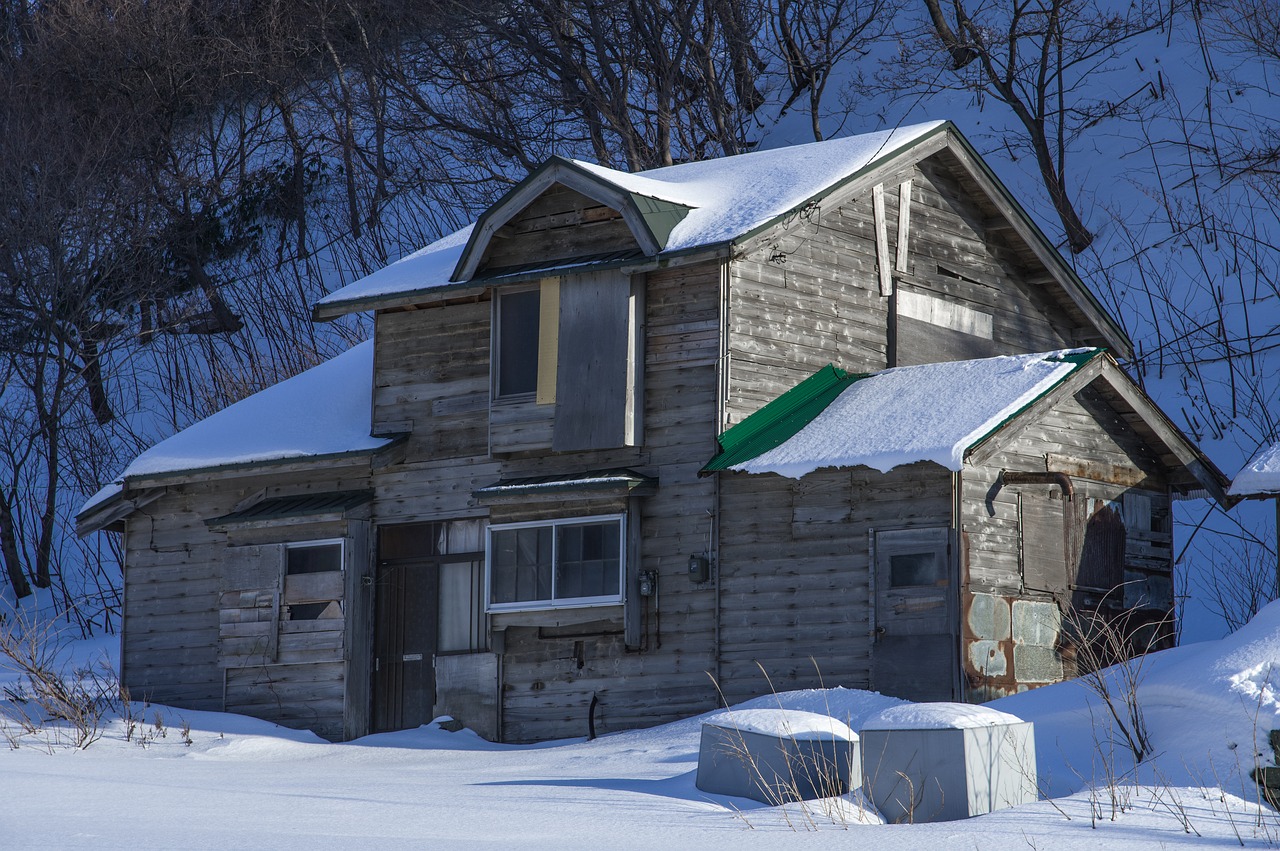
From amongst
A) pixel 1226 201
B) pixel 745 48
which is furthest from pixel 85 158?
pixel 1226 201

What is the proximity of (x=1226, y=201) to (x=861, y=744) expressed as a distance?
22962 millimetres

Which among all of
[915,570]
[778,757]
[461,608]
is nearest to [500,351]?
[461,608]

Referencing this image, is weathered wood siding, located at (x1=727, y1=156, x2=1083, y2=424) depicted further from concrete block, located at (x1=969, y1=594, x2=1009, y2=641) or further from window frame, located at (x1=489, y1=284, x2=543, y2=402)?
concrete block, located at (x1=969, y1=594, x2=1009, y2=641)

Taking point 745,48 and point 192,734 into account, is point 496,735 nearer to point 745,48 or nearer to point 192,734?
point 192,734

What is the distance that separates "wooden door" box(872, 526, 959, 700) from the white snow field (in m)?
0.87

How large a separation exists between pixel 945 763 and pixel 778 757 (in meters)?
1.37

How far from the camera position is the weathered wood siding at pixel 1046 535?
1507 cm

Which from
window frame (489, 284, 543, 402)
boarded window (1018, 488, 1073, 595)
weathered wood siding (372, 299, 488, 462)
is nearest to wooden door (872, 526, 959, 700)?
boarded window (1018, 488, 1073, 595)

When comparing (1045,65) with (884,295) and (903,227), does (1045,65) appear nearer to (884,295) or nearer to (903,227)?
(903,227)

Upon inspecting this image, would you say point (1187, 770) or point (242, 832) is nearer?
point (242, 832)

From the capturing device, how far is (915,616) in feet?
49.5

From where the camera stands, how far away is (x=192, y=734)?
17.5 meters

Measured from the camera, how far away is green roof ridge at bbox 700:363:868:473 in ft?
53.0

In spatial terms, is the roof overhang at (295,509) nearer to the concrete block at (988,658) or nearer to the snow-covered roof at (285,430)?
the snow-covered roof at (285,430)
